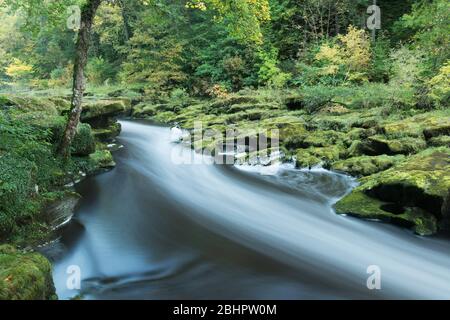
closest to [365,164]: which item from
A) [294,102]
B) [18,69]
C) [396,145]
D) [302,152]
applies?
[396,145]

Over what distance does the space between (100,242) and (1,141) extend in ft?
8.45

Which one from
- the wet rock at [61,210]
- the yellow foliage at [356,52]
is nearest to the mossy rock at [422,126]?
the yellow foliage at [356,52]

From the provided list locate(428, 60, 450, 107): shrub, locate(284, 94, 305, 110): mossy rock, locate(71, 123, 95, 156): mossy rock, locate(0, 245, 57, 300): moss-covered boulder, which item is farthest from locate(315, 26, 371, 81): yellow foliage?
locate(0, 245, 57, 300): moss-covered boulder

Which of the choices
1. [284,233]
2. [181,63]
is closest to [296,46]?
[181,63]

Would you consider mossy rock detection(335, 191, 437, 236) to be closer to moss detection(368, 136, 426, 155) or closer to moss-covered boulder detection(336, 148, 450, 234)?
moss-covered boulder detection(336, 148, 450, 234)

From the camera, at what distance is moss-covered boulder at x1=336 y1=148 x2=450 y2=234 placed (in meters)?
6.72

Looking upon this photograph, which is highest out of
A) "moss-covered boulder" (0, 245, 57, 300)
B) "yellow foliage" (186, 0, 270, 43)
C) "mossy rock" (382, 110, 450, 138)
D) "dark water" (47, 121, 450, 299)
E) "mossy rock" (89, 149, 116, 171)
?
"yellow foliage" (186, 0, 270, 43)

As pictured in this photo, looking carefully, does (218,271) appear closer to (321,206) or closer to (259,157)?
(321,206)

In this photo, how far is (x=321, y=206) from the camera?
319 inches

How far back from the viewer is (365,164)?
30.3ft

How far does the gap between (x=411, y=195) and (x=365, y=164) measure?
2311mm

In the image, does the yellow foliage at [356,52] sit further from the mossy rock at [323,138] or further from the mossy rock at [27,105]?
the mossy rock at [27,105]

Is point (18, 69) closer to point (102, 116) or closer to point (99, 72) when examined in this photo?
point (99, 72)

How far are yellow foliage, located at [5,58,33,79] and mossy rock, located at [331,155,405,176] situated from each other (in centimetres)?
3072
